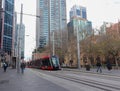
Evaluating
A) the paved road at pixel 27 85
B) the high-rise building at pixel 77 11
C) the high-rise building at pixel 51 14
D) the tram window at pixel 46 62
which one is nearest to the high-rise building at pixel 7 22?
the high-rise building at pixel 51 14

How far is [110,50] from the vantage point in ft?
164

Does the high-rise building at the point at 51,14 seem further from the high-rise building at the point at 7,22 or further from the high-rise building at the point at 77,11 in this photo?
the high-rise building at the point at 7,22

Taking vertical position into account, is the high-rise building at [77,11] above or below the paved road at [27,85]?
above

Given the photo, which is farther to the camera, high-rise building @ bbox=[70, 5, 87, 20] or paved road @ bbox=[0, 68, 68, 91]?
high-rise building @ bbox=[70, 5, 87, 20]

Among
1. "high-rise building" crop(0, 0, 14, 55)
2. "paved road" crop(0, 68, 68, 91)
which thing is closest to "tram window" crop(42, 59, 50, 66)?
"paved road" crop(0, 68, 68, 91)

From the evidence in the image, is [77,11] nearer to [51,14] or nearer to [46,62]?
[51,14]

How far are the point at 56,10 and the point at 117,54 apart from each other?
20759 millimetres

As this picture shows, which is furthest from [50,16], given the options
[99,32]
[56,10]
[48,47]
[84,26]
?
[48,47]

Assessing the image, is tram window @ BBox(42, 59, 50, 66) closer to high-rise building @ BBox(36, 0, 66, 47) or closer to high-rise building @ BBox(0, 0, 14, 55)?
high-rise building @ BBox(36, 0, 66, 47)

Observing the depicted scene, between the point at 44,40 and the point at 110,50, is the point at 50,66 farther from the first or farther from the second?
the point at 44,40

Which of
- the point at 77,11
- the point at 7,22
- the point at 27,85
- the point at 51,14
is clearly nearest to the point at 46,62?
the point at 51,14

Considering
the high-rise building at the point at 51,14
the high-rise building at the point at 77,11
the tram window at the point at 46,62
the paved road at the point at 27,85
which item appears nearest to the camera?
the paved road at the point at 27,85

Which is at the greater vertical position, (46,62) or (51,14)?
(51,14)

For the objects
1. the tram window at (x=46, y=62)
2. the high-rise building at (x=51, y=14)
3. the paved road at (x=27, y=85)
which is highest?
the high-rise building at (x=51, y=14)
